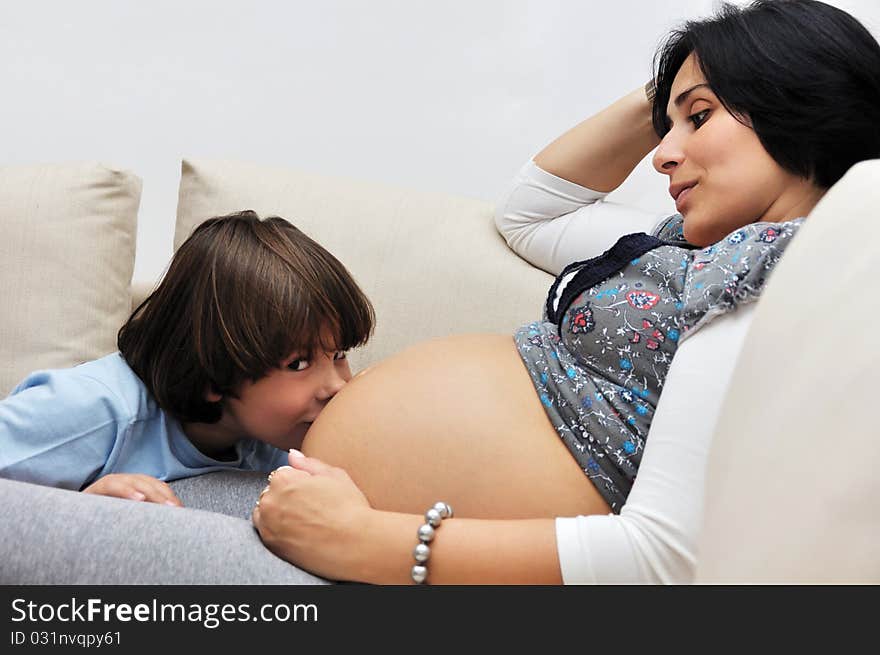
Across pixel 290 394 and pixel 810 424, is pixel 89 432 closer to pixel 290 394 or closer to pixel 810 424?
pixel 290 394

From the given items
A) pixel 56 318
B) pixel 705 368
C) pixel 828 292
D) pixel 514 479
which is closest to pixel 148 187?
pixel 56 318

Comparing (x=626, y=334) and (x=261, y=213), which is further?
(x=261, y=213)

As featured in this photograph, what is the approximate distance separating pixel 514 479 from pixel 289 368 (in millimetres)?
397

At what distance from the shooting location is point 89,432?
3.94ft

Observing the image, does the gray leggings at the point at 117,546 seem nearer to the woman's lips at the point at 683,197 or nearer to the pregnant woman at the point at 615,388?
the pregnant woman at the point at 615,388

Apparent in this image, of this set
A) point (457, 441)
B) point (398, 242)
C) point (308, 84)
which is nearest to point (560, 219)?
point (398, 242)

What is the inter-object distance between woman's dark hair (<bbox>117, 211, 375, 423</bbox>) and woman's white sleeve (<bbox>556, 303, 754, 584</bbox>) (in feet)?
1.64

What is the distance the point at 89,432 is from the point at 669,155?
0.81m

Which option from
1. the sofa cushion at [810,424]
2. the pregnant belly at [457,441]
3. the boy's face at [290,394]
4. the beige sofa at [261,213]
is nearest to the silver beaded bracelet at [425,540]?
the pregnant belly at [457,441]

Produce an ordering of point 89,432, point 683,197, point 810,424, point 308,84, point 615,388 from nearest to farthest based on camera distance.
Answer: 1. point 810,424
2. point 615,388
3. point 683,197
4. point 89,432
5. point 308,84

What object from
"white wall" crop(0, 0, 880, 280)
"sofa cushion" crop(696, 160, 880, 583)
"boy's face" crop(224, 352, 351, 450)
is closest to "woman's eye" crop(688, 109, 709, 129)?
"sofa cushion" crop(696, 160, 880, 583)

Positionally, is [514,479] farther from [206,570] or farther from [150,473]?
[150,473]

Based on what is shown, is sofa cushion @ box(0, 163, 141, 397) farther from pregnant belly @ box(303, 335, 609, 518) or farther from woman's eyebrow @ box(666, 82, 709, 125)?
woman's eyebrow @ box(666, 82, 709, 125)
